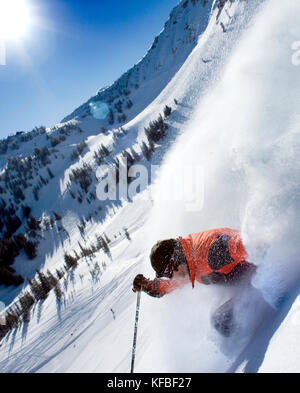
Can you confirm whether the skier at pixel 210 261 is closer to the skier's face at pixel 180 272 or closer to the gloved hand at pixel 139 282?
the skier's face at pixel 180 272

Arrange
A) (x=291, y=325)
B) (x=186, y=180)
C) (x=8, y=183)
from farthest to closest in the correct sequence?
(x=8, y=183)
(x=186, y=180)
(x=291, y=325)

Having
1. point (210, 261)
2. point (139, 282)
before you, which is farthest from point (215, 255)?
point (139, 282)

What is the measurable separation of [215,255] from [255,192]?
55.7 inches

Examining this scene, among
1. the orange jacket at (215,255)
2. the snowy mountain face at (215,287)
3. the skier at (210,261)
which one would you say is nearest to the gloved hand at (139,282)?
the skier at (210,261)

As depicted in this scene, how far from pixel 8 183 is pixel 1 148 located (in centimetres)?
3069

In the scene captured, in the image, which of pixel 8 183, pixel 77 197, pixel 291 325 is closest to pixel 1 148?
pixel 8 183

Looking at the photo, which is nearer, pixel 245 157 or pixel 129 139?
pixel 245 157

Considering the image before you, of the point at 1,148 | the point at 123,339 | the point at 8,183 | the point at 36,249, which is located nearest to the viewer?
the point at 123,339

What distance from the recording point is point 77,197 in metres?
28.3

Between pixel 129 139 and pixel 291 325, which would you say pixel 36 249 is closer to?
pixel 129 139

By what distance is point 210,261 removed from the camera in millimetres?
2795

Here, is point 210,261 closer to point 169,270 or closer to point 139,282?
point 169,270

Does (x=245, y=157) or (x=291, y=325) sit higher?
(x=245, y=157)
